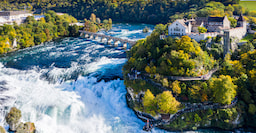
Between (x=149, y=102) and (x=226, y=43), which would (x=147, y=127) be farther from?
(x=226, y=43)

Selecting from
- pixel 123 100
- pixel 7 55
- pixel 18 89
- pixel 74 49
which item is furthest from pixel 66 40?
pixel 123 100

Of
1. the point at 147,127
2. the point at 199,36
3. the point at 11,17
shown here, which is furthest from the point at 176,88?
the point at 11,17

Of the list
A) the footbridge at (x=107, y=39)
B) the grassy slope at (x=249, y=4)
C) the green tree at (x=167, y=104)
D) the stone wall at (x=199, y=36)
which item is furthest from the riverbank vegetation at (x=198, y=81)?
the grassy slope at (x=249, y=4)

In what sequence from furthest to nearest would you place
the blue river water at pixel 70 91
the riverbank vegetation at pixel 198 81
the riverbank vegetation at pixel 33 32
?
1. the riverbank vegetation at pixel 33 32
2. the blue river water at pixel 70 91
3. the riverbank vegetation at pixel 198 81

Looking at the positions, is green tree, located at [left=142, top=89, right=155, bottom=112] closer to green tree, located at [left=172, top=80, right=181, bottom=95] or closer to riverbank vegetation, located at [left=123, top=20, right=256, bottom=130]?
riverbank vegetation, located at [left=123, top=20, right=256, bottom=130]

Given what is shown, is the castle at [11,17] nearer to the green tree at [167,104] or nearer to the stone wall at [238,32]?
the green tree at [167,104]

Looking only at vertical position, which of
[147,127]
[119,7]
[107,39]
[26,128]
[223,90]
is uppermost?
[119,7]

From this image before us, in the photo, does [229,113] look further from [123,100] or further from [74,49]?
[74,49]
